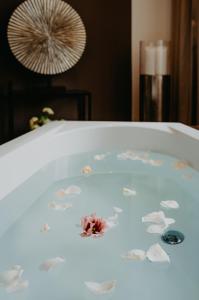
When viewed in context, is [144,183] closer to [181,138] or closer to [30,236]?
[181,138]

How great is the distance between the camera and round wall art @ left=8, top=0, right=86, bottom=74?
3.19 m

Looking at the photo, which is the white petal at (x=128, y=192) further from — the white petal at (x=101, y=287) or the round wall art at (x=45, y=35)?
the round wall art at (x=45, y=35)

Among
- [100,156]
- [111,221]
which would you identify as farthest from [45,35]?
[111,221]

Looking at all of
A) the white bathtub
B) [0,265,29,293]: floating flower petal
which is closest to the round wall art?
the white bathtub

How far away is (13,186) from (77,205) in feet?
0.91

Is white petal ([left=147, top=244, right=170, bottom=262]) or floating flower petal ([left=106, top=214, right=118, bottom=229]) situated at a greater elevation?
white petal ([left=147, top=244, right=170, bottom=262])

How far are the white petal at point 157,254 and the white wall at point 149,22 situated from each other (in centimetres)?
310

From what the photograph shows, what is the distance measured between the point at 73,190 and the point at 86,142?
603 mm

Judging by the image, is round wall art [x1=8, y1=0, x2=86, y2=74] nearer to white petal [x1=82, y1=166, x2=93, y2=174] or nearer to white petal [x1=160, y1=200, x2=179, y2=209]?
white petal [x1=82, y1=166, x2=93, y2=174]

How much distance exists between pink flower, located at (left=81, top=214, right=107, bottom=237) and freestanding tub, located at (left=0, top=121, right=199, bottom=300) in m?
0.04

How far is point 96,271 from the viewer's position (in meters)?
0.99

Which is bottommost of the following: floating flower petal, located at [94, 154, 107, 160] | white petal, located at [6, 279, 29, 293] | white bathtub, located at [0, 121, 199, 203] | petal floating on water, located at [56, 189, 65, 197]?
white petal, located at [6, 279, 29, 293]

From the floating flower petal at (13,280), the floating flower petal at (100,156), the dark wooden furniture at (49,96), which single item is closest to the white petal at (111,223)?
the floating flower petal at (13,280)

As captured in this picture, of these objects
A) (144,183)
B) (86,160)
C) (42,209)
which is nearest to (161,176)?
(144,183)
